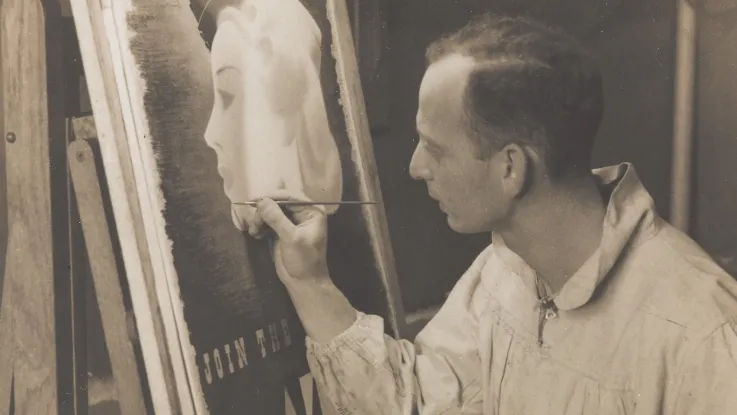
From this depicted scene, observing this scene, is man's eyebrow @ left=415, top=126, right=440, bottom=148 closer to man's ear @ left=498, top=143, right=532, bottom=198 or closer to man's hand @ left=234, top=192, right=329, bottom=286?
man's ear @ left=498, top=143, right=532, bottom=198

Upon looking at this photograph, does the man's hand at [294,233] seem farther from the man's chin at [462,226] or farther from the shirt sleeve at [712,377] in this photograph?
the shirt sleeve at [712,377]

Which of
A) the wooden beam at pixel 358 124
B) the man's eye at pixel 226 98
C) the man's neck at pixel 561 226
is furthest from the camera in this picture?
the wooden beam at pixel 358 124

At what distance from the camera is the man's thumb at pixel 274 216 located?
103cm

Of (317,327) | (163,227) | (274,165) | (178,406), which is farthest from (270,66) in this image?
(178,406)

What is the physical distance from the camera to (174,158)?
38.1 inches

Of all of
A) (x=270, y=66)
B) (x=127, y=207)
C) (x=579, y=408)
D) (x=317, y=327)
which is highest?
(x=270, y=66)

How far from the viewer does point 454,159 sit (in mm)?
932

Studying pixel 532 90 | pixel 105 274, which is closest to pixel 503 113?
pixel 532 90

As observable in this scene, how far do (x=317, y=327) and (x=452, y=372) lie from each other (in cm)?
24

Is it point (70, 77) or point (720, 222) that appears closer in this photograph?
point (720, 222)

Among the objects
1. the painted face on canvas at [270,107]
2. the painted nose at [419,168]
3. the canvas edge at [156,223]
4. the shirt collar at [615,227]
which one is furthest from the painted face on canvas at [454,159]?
the canvas edge at [156,223]

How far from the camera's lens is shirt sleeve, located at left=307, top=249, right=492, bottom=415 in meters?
1.08

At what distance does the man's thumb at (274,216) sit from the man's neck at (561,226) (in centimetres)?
33

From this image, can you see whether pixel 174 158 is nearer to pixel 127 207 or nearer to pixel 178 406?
pixel 127 207
